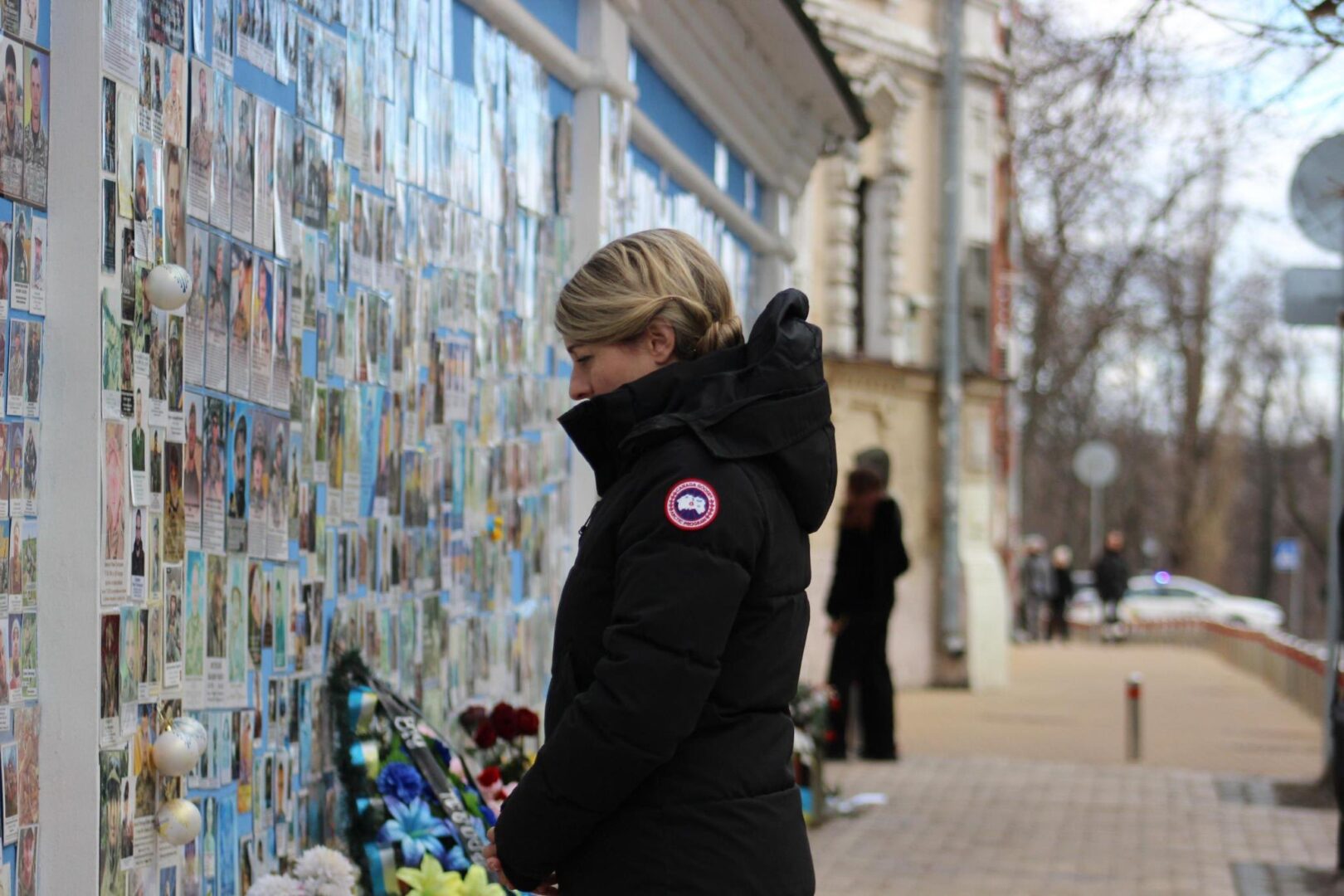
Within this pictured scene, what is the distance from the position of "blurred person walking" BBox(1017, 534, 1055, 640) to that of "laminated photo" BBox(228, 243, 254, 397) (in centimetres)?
3132

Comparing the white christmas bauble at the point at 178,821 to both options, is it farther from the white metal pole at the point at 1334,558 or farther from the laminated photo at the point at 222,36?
the white metal pole at the point at 1334,558

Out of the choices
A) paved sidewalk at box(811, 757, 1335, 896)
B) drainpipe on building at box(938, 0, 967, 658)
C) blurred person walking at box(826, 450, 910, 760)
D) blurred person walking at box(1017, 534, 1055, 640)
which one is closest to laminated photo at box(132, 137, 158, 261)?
paved sidewalk at box(811, 757, 1335, 896)

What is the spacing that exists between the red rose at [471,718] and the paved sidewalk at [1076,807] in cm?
249

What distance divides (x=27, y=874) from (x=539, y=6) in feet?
13.2

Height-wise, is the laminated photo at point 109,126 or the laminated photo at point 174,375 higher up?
the laminated photo at point 109,126

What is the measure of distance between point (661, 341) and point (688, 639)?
0.50 metres

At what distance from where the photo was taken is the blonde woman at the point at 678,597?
108 inches

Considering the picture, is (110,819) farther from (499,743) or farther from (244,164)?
(499,743)

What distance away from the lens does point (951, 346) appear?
827 inches

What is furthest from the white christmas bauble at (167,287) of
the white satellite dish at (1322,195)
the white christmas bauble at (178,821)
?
the white satellite dish at (1322,195)

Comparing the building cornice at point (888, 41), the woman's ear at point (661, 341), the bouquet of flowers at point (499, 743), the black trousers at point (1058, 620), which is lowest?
the black trousers at point (1058, 620)

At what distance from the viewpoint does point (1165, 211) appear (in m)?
33.1

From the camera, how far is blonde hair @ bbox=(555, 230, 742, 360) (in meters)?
2.95

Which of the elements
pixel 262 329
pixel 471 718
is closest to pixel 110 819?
pixel 262 329
